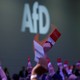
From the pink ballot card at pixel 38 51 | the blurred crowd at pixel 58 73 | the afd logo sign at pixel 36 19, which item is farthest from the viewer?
the afd logo sign at pixel 36 19

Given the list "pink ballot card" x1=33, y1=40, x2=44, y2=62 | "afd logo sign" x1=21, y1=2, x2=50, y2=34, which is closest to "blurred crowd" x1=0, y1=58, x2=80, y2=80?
"pink ballot card" x1=33, y1=40, x2=44, y2=62

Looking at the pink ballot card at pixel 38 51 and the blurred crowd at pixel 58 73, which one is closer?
the pink ballot card at pixel 38 51

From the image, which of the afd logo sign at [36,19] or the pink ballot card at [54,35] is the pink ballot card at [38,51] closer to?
the pink ballot card at [54,35]

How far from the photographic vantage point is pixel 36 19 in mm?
11789

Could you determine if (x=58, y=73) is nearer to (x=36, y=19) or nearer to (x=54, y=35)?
(x=54, y=35)

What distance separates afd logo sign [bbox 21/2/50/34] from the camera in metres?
11.5

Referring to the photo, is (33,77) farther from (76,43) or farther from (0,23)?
(76,43)

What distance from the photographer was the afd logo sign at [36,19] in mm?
11477

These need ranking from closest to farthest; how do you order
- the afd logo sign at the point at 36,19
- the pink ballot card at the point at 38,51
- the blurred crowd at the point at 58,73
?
the pink ballot card at the point at 38,51 → the blurred crowd at the point at 58,73 → the afd logo sign at the point at 36,19

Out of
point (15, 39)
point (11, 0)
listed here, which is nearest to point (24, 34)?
point (15, 39)

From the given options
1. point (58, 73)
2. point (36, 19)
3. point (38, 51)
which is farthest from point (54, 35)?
point (36, 19)

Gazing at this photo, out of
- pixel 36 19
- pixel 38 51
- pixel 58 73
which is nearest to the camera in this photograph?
pixel 38 51

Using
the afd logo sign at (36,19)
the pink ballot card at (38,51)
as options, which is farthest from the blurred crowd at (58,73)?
the afd logo sign at (36,19)

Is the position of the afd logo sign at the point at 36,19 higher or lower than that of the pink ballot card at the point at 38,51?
higher
